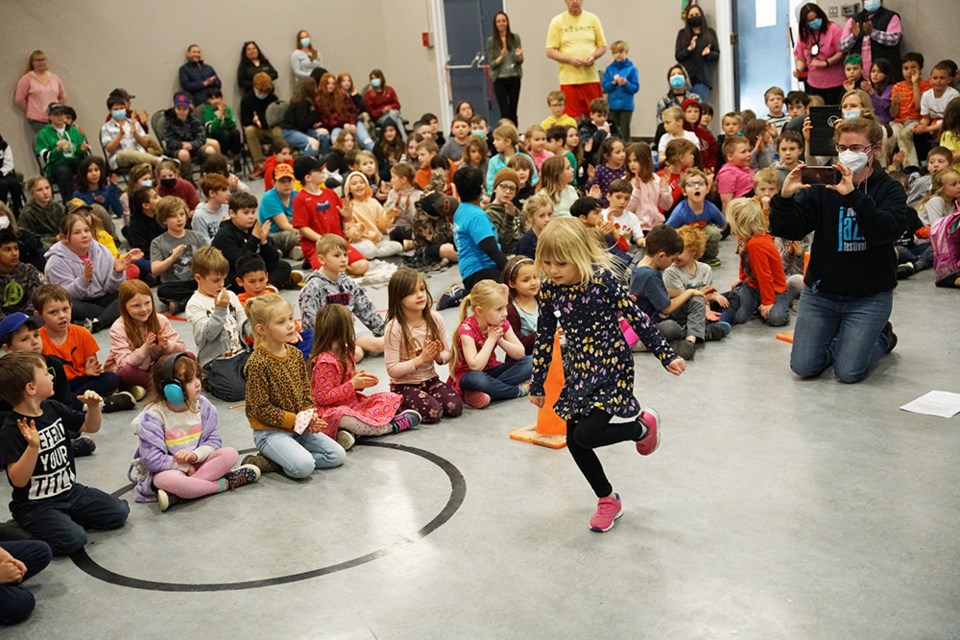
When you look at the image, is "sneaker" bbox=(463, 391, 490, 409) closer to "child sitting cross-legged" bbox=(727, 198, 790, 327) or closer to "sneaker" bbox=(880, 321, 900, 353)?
"child sitting cross-legged" bbox=(727, 198, 790, 327)

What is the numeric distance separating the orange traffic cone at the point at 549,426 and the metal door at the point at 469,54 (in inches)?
446

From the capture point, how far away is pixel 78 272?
803cm

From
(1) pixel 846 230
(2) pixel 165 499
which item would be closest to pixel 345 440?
(2) pixel 165 499

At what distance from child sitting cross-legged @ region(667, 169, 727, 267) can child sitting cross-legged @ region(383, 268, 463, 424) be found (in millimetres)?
3288

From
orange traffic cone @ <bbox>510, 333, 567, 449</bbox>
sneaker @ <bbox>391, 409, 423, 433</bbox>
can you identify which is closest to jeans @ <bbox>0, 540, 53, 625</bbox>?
sneaker @ <bbox>391, 409, 423, 433</bbox>

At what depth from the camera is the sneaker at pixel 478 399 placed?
5898mm

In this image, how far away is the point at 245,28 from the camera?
15.4 meters

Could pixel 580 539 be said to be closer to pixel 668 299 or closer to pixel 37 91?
pixel 668 299

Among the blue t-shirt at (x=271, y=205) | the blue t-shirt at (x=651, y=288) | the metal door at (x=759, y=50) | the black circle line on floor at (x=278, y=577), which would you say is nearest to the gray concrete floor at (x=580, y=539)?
the black circle line on floor at (x=278, y=577)

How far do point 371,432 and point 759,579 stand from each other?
239 centimetres

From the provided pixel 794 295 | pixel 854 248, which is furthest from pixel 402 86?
pixel 854 248

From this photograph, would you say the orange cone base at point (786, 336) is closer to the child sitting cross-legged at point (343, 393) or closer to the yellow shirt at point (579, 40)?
the child sitting cross-legged at point (343, 393)

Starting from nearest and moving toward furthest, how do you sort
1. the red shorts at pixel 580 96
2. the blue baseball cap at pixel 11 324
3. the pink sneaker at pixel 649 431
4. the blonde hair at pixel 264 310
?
the pink sneaker at pixel 649 431 → the blonde hair at pixel 264 310 → the blue baseball cap at pixel 11 324 → the red shorts at pixel 580 96

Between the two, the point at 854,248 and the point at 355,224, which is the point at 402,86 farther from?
the point at 854,248
